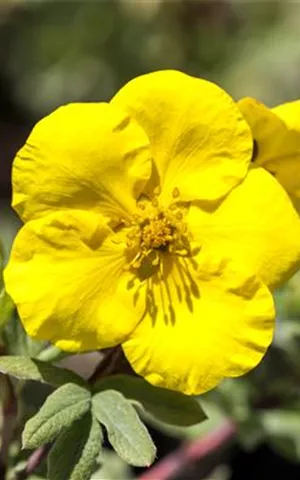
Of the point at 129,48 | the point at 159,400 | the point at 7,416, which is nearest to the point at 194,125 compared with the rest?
the point at 159,400

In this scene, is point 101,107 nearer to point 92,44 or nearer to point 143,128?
point 143,128

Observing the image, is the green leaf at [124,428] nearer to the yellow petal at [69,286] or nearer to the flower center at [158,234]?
the yellow petal at [69,286]

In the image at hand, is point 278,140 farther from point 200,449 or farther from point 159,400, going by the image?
point 200,449

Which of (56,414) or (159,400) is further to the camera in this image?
(159,400)

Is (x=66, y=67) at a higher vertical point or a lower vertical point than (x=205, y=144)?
lower

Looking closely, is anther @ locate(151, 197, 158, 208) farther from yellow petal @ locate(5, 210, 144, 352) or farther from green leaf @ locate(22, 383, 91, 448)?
green leaf @ locate(22, 383, 91, 448)

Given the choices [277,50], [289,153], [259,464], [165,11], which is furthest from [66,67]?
[289,153]
